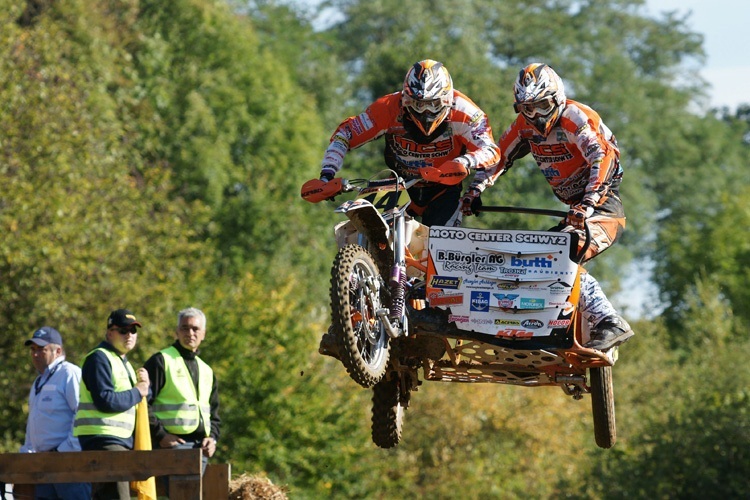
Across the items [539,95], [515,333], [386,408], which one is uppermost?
[539,95]

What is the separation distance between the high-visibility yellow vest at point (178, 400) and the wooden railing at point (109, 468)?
1.46m

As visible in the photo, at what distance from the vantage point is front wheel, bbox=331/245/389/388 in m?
10.0

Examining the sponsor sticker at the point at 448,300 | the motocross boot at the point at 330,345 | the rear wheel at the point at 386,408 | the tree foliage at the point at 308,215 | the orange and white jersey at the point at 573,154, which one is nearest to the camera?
the motocross boot at the point at 330,345

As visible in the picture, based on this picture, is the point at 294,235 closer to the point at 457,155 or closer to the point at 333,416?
the point at 333,416

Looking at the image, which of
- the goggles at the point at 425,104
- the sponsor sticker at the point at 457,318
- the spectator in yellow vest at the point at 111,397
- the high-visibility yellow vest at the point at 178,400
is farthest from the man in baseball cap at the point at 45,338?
the goggles at the point at 425,104

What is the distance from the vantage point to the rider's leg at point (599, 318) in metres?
11.5

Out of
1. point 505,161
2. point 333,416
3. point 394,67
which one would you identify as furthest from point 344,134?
point 394,67

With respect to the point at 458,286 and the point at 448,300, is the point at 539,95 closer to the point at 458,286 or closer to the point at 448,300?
the point at 458,286

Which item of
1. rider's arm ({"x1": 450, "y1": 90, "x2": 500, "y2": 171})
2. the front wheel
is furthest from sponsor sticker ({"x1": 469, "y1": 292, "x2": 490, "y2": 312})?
rider's arm ({"x1": 450, "y1": 90, "x2": 500, "y2": 171})

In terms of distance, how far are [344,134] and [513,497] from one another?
20863mm

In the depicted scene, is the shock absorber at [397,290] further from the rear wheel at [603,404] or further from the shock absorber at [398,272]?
the rear wheel at [603,404]

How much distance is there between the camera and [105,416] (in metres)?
11.6

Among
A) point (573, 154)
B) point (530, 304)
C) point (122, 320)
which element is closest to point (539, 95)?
point (573, 154)

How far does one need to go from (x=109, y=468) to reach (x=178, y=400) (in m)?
1.57
